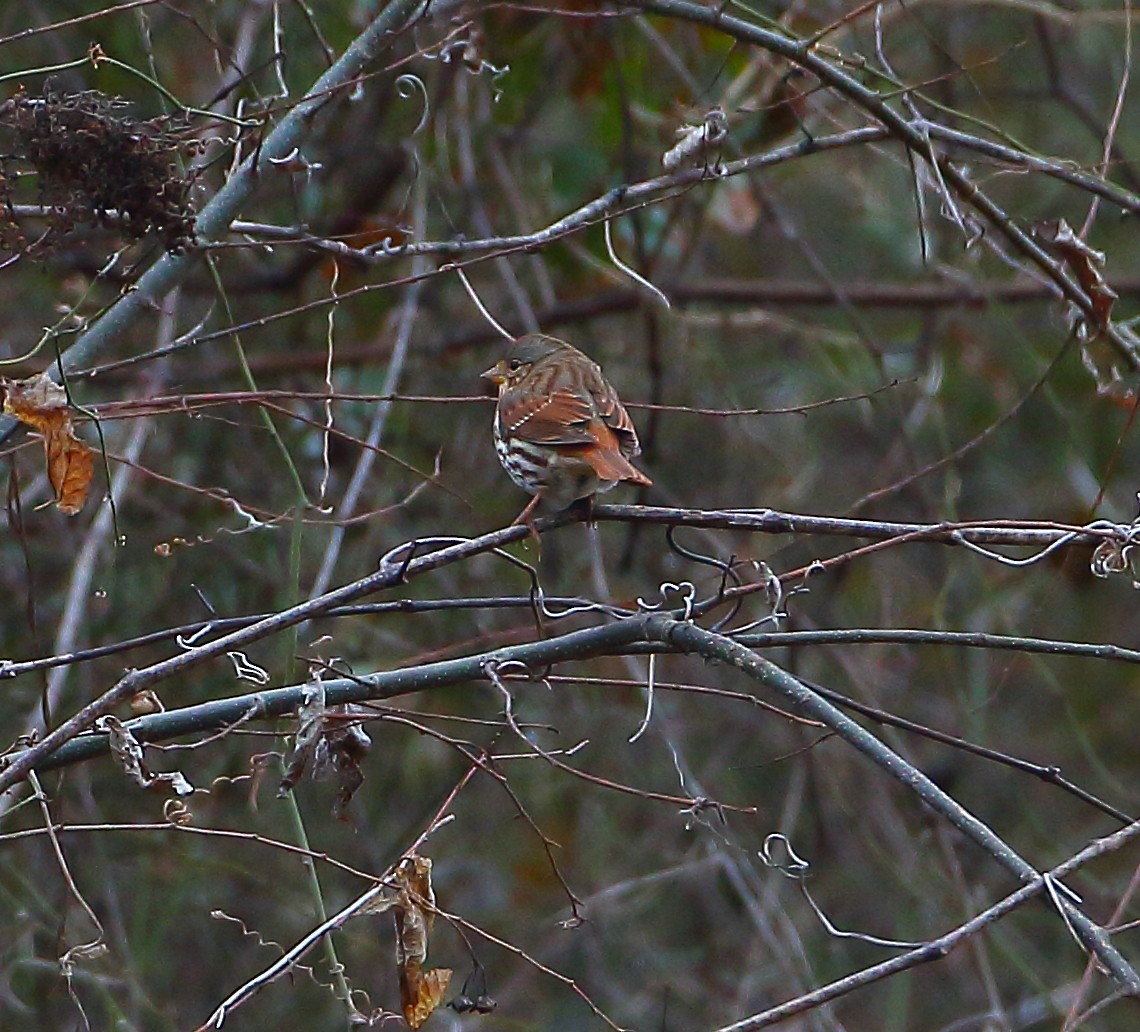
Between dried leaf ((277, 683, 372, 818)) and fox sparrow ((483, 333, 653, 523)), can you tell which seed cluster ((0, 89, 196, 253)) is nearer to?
dried leaf ((277, 683, 372, 818))

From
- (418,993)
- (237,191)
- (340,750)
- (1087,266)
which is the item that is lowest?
(418,993)

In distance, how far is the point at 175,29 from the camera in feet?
18.9

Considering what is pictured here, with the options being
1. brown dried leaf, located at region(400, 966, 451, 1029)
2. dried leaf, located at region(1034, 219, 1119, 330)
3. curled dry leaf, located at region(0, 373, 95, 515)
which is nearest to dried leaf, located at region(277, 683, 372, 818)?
brown dried leaf, located at region(400, 966, 451, 1029)

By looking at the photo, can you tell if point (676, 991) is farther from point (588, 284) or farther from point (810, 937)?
point (588, 284)

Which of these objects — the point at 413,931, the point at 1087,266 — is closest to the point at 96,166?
the point at 413,931

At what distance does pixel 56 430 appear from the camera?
2418 millimetres

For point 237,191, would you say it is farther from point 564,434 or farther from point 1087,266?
point 1087,266

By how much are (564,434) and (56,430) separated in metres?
1.29

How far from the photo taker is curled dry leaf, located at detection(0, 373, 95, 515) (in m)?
2.39

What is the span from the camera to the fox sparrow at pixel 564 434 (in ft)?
11.1

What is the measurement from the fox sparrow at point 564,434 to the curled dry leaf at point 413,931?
971 millimetres

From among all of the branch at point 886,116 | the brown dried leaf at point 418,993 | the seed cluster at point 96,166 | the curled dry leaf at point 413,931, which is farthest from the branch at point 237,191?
the brown dried leaf at point 418,993

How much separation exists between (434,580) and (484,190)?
1406mm

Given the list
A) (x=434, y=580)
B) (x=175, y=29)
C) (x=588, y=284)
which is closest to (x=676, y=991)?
(x=434, y=580)
